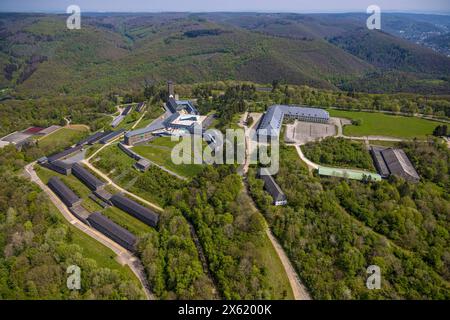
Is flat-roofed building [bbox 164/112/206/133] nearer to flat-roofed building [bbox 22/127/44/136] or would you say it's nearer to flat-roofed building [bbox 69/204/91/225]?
flat-roofed building [bbox 69/204/91/225]

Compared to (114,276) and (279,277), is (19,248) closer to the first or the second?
(114,276)

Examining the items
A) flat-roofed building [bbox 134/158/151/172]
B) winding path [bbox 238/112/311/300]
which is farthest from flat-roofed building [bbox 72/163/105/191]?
winding path [bbox 238/112/311/300]

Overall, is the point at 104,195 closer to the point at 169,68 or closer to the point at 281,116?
the point at 281,116

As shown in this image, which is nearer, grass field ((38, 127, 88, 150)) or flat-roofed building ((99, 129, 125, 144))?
flat-roofed building ((99, 129, 125, 144))

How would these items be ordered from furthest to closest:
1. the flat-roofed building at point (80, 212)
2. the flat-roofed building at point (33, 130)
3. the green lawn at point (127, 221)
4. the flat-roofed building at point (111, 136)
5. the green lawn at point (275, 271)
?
the flat-roofed building at point (33, 130)
the flat-roofed building at point (111, 136)
the flat-roofed building at point (80, 212)
the green lawn at point (127, 221)
the green lawn at point (275, 271)

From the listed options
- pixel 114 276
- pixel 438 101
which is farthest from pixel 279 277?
pixel 438 101

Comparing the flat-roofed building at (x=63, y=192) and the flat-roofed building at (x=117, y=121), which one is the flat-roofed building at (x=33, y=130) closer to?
the flat-roofed building at (x=117, y=121)

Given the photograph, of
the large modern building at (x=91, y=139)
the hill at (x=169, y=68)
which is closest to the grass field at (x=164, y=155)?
the large modern building at (x=91, y=139)
